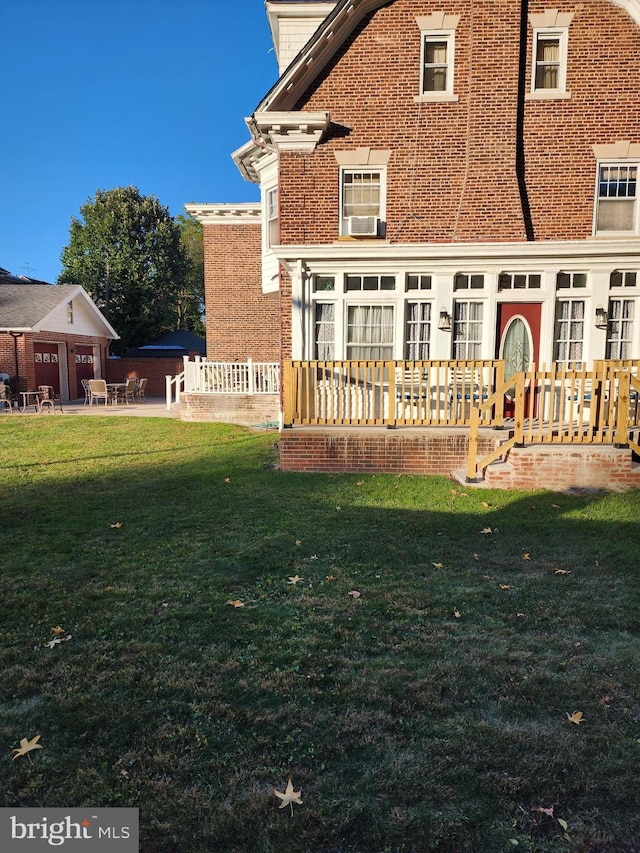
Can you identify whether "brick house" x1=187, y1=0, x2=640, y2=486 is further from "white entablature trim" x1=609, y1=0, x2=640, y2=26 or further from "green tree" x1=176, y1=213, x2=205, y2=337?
"green tree" x1=176, y1=213, x2=205, y2=337

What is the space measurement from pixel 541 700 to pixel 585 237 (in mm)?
10626

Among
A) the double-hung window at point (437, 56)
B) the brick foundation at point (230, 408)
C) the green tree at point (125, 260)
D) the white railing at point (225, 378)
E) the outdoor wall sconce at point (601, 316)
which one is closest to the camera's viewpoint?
the outdoor wall sconce at point (601, 316)

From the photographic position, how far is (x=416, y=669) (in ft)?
11.6

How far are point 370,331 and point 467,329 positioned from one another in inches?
76.3

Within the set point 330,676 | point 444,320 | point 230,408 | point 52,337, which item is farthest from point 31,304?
point 330,676

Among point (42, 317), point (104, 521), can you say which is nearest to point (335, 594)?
point (104, 521)

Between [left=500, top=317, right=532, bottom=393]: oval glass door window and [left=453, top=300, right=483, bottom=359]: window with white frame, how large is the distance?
0.52 m

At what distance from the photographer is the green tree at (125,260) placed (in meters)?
36.7

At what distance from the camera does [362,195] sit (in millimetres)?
11883

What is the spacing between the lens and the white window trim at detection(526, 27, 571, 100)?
37.3ft

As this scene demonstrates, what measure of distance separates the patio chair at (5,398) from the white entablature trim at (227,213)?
938 centimetres

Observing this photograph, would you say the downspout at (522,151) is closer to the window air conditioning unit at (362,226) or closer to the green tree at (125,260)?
the window air conditioning unit at (362,226)

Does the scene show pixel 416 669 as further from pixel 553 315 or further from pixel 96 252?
pixel 96 252

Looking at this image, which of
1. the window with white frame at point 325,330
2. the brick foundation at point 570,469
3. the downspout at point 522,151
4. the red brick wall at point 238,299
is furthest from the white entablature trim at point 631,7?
the red brick wall at point 238,299
